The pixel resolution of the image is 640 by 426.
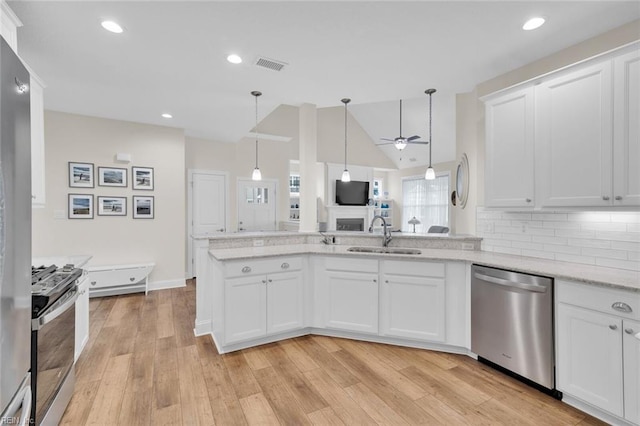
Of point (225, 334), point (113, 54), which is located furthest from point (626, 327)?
point (113, 54)

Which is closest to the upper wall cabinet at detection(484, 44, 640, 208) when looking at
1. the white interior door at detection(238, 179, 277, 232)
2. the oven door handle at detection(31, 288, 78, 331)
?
the oven door handle at detection(31, 288, 78, 331)

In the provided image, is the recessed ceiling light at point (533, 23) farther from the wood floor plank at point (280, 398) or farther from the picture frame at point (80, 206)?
the picture frame at point (80, 206)

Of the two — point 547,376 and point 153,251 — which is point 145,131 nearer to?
point 153,251

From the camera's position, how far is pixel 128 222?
187 inches

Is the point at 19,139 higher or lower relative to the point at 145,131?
lower

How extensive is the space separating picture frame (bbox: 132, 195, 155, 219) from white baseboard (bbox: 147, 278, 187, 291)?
1.12 meters

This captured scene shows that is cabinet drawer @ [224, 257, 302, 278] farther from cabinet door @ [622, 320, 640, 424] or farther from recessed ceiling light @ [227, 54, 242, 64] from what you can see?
cabinet door @ [622, 320, 640, 424]

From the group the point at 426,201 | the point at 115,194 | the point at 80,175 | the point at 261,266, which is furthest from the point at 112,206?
the point at 426,201

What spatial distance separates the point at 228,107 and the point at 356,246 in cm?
261

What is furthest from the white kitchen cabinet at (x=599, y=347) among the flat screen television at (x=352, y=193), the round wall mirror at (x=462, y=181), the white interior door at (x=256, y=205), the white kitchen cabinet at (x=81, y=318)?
the flat screen television at (x=352, y=193)

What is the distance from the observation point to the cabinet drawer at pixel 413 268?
8.71ft

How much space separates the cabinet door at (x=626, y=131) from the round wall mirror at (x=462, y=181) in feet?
5.06

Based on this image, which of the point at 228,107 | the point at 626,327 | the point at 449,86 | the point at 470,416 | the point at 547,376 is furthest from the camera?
the point at 228,107

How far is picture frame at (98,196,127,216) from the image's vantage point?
4551 mm
